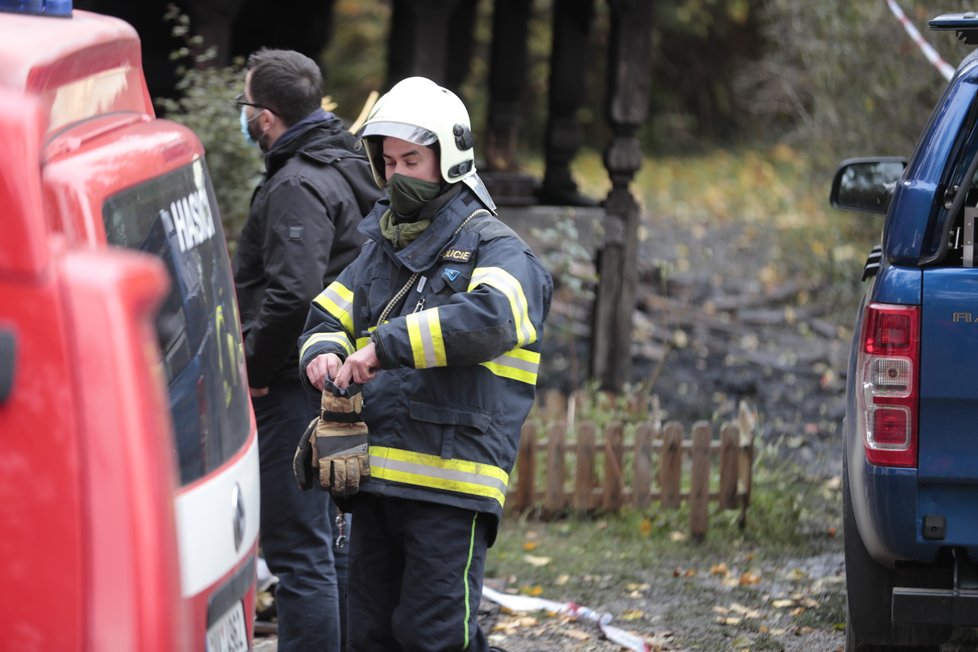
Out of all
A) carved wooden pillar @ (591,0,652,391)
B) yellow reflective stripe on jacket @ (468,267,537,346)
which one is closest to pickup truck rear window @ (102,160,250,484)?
yellow reflective stripe on jacket @ (468,267,537,346)

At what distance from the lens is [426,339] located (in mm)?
3346

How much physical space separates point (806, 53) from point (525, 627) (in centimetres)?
906

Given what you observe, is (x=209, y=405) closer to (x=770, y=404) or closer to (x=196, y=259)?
(x=196, y=259)

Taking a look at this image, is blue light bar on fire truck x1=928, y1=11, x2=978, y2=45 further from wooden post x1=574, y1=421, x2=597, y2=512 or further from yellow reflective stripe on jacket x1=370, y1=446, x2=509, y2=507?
wooden post x1=574, y1=421, x2=597, y2=512

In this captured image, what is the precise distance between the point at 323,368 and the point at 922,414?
1.54m

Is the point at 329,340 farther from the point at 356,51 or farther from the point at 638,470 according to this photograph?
the point at 356,51

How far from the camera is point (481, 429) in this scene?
3.51 metres

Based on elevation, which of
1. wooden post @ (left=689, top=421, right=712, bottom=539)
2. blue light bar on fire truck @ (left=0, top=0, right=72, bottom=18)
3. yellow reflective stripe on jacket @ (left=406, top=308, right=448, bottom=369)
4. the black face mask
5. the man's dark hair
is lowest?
wooden post @ (left=689, top=421, right=712, bottom=539)

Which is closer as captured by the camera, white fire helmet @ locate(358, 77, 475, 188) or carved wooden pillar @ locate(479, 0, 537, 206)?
white fire helmet @ locate(358, 77, 475, 188)

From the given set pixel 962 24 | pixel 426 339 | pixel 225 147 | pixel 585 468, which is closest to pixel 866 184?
pixel 962 24

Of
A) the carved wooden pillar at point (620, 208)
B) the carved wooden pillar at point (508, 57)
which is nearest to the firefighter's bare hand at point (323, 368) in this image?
the carved wooden pillar at point (620, 208)

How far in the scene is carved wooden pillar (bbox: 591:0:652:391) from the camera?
386 inches

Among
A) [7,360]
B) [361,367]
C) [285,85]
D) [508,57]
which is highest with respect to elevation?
[508,57]

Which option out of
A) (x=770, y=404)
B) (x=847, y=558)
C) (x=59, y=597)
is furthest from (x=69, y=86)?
(x=770, y=404)
